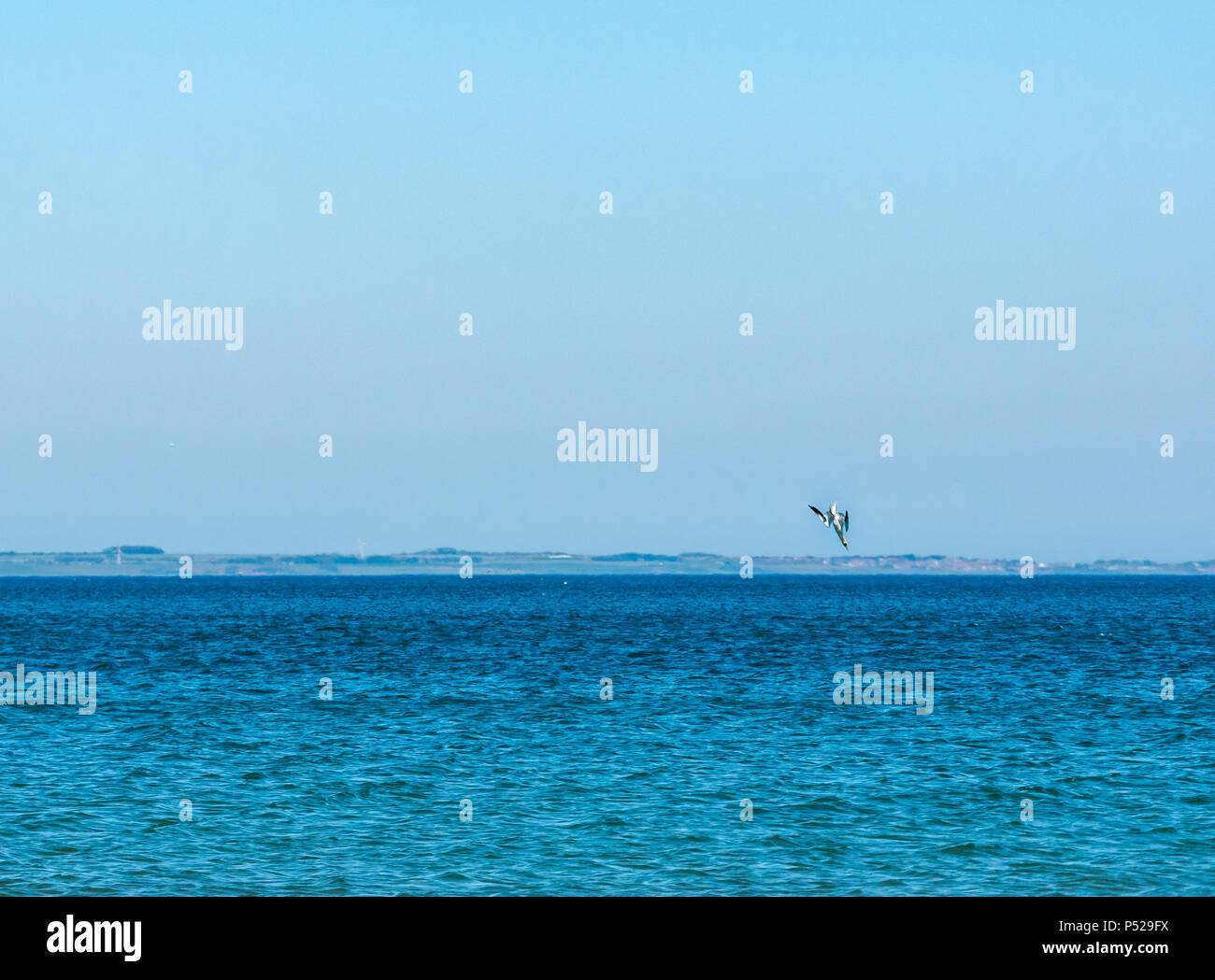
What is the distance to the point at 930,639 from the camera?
103875 mm

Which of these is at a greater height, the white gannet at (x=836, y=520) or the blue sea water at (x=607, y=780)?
the white gannet at (x=836, y=520)

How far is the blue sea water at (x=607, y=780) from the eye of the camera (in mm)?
24469

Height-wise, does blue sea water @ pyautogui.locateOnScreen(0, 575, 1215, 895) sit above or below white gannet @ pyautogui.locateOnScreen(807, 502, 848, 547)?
below

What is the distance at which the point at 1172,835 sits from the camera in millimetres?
27359

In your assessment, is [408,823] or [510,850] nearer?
[510,850]

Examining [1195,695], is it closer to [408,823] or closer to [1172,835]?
[1172,835]

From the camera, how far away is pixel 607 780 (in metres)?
34.0

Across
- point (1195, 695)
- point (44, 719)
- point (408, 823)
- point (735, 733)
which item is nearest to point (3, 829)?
point (408, 823)

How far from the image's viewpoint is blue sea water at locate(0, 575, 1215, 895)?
24.5 m

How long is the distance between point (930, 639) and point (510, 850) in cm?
8319
